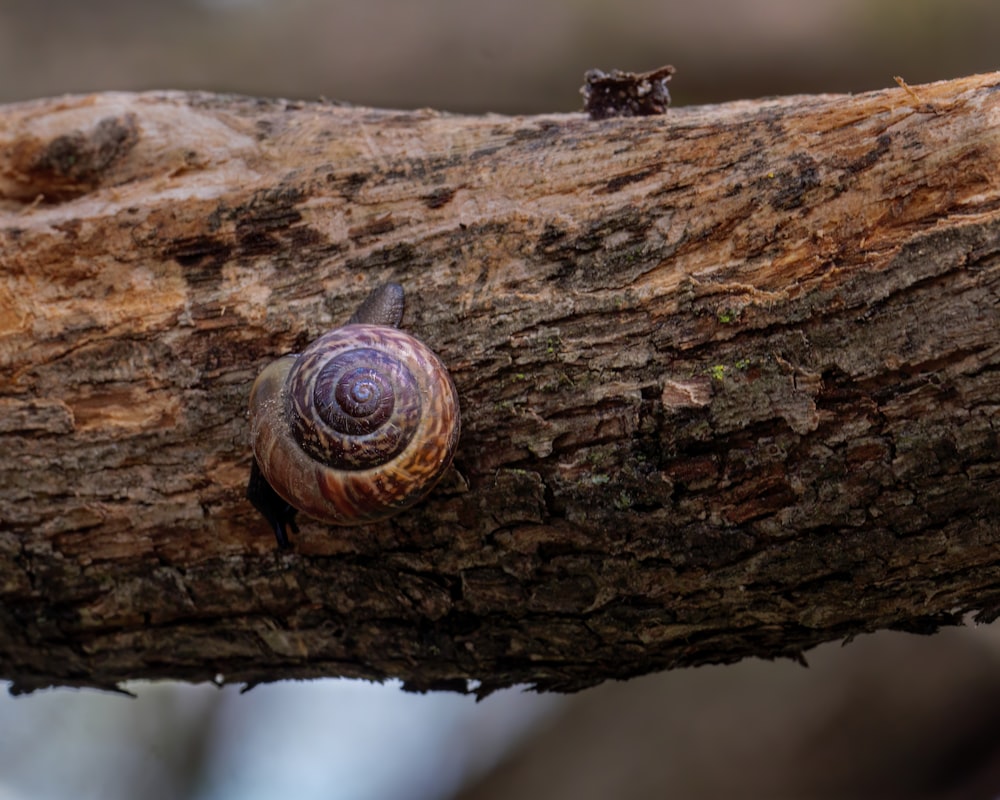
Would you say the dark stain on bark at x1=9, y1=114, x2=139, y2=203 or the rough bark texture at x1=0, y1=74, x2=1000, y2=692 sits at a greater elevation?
the dark stain on bark at x1=9, y1=114, x2=139, y2=203

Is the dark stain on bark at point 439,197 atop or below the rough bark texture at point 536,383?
atop

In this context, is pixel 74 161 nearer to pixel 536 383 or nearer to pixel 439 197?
pixel 439 197

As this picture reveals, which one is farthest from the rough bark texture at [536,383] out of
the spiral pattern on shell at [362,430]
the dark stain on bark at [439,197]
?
the spiral pattern on shell at [362,430]

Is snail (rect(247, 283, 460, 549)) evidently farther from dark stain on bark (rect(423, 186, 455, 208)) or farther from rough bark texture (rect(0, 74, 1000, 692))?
dark stain on bark (rect(423, 186, 455, 208))

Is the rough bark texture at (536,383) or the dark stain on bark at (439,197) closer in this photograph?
the rough bark texture at (536,383)

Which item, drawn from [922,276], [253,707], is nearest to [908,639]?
[922,276]

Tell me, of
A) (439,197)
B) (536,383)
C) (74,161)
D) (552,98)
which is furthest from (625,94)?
(552,98)

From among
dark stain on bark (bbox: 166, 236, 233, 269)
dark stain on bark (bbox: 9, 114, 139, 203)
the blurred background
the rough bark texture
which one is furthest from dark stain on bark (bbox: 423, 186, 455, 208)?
the blurred background

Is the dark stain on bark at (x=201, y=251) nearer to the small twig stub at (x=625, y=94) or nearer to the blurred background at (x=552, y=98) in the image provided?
the small twig stub at (x=625, y=94)
